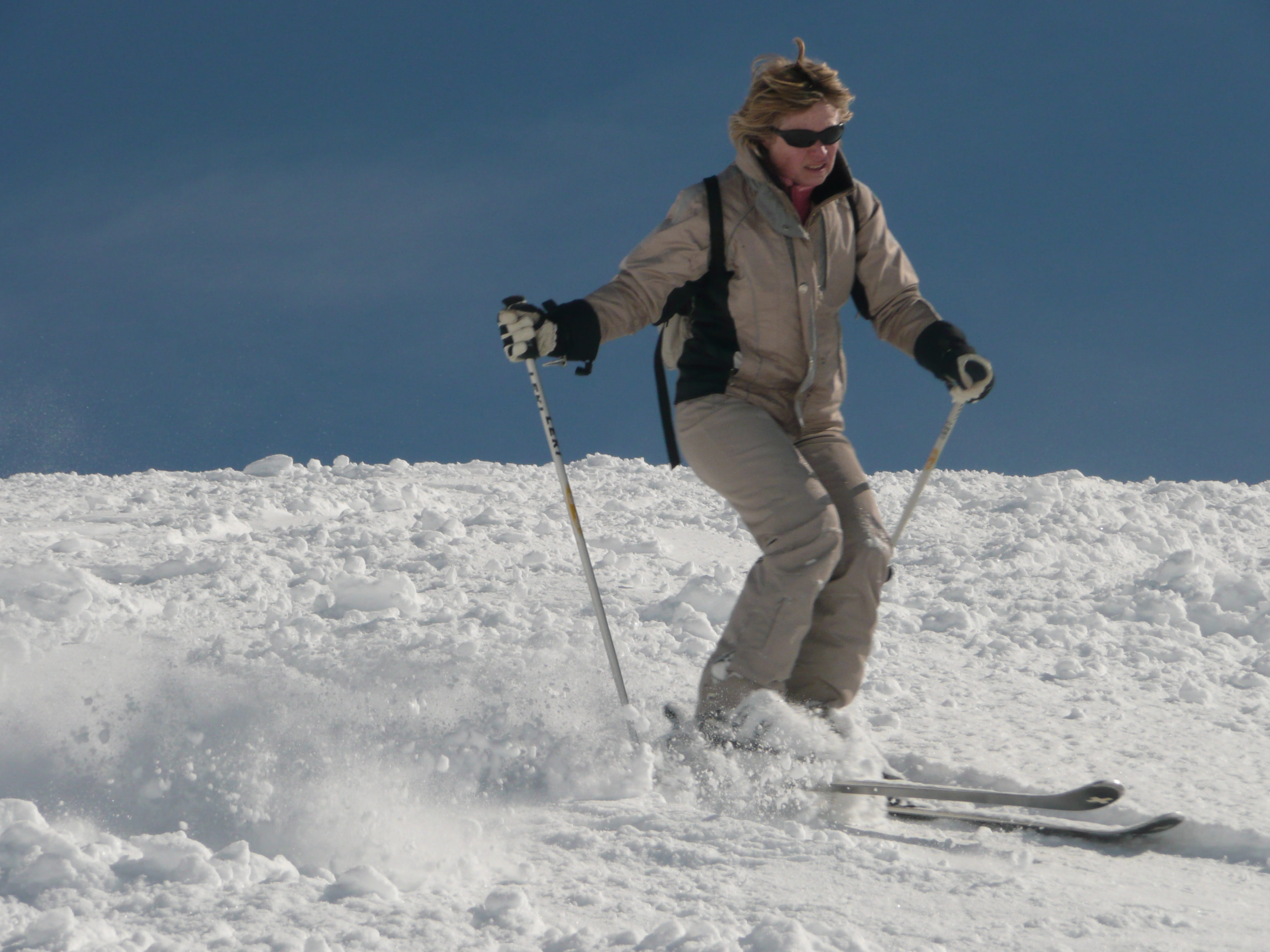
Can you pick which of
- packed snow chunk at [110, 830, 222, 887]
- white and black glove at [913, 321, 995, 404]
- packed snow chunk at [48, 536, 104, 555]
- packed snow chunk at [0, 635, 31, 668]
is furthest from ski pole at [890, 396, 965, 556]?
packed snow chunk at [48, 536, 104, 555]

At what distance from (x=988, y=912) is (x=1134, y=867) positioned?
2.87ft

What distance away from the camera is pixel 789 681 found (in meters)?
4.12

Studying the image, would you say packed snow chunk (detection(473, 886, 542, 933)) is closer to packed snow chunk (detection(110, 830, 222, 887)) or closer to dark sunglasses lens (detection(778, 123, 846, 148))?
packed snow chunk (detection(110, 830, 222, 887))

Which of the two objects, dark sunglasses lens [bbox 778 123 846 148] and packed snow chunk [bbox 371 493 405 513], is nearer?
dark sunglasses lens [bbox 778 123 846 148]

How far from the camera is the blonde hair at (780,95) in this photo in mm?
3861

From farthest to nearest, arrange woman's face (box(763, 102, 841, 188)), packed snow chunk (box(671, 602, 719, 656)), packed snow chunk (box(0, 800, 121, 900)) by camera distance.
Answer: packed snow chunk (box(671, 602, 719, 656)) < woman's face (box(763, 102, 841, 188)) < packed snow chunk (box(0, 800, 121, 900))

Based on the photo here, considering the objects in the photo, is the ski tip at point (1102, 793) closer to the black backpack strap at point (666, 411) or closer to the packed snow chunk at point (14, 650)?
the black backpack strap at point (666, 411)

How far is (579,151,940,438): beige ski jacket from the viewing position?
12.8 ft

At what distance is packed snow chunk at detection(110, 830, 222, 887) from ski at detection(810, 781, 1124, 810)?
1.95 meters

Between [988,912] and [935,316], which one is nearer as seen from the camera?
[988,912]

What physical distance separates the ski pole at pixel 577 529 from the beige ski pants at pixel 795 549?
14.3 inches

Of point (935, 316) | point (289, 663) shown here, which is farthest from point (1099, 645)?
point (289, 663)

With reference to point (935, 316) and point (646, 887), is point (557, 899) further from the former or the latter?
point (935, 316)

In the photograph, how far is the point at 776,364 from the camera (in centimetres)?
403
